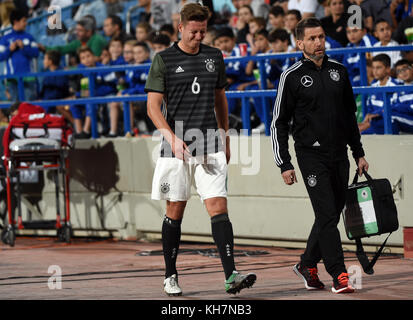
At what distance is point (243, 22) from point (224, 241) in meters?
7.79

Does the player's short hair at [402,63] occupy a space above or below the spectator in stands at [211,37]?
below

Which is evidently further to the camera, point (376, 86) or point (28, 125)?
point (28, 125)

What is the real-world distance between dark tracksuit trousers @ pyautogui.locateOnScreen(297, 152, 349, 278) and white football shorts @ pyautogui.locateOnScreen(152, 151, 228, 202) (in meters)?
0.69

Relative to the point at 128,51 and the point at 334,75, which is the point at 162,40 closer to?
the point at 128,51

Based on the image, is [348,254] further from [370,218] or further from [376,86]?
[370,218]

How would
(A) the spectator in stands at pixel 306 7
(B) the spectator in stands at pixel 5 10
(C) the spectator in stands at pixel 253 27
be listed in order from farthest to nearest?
(B) the spectator in stands at pixel 5 10 → (C) the spectator in stands at pixel 253 27 → (A) the spectator in stands at pixel 306 7

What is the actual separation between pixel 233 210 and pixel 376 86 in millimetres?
2556

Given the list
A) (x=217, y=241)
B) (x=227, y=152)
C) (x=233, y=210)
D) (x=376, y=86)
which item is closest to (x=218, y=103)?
(x=227, y=152)

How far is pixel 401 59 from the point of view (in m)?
11.6

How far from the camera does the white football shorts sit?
8039mm

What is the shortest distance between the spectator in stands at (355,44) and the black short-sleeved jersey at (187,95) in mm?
4234

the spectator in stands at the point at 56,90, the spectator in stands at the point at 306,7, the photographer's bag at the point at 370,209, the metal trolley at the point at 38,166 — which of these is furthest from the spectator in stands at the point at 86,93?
the photographer's bag at the point at 370,209

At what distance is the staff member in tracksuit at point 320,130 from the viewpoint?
314 inches

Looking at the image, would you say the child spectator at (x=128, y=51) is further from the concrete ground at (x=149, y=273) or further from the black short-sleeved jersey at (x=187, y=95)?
the black short-sleeved jersey at (x=187, y=95)
